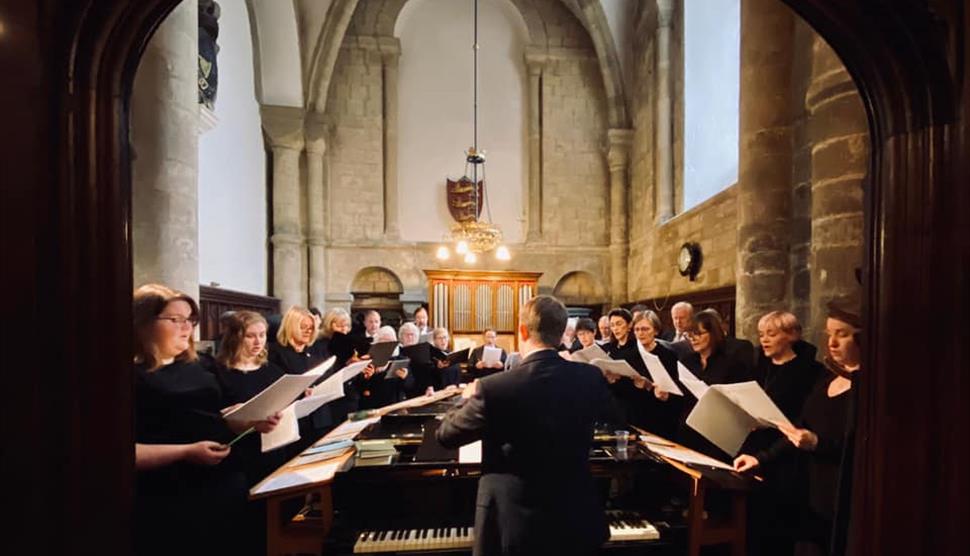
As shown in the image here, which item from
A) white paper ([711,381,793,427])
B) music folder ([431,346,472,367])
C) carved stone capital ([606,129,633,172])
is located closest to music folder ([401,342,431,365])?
music folder ([431,346,472,367])

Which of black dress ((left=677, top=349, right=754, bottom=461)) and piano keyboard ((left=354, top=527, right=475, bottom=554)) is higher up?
black dress ((left=677, top=349, right=754, bottom=461))

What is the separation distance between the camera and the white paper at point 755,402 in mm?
2061

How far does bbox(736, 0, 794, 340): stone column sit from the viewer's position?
491 centimetres

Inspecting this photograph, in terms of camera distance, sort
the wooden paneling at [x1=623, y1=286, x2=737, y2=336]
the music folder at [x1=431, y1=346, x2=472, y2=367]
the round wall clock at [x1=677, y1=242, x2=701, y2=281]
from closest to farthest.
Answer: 1. the music folder at [x1=431, y1=346, x2=472, y2=367]
2. the wooden paneling at [x1=623, y1=286, x2=737, y2=336]
3. the round wall clock at [x1=677, y1=242, x2=701, y2=281]

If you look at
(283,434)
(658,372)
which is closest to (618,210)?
(658,372)

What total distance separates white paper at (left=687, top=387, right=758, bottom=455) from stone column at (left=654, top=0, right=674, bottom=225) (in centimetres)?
777

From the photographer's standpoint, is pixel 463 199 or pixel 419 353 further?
pixel 463 199

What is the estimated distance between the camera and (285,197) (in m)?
10.5

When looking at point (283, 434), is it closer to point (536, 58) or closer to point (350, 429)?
point (350, 429)

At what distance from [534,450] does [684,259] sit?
717cm

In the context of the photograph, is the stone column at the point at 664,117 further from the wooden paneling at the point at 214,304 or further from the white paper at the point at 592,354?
the wooden paneling at the point at 214,304

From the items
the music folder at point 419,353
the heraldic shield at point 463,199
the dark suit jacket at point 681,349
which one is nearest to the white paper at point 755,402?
the dark suit jacket at point 681,349

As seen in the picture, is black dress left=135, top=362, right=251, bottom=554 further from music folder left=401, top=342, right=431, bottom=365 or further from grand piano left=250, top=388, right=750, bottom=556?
music folder left=401, top=342, right=431, bottom=365

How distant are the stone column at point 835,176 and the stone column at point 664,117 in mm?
5920
